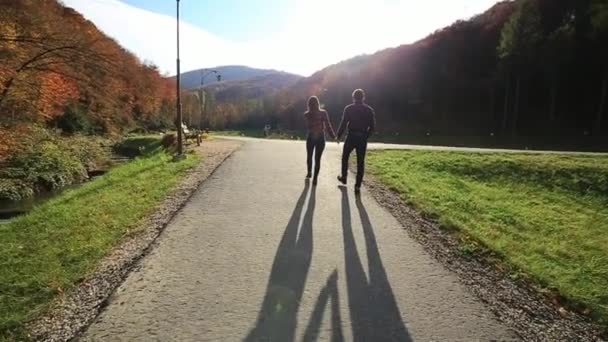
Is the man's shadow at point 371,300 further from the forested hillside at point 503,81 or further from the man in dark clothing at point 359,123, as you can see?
the forested hillside at point 503,81

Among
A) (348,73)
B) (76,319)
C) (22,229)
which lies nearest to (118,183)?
(22,229)

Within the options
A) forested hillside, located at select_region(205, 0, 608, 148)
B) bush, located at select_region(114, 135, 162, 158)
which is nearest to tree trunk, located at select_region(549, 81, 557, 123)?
forested hillside, located at select_region(205, 0, 608, 148)

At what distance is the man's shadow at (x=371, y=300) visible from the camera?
3.88m

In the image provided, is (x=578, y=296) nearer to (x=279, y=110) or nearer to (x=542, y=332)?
(x=542, y=332)

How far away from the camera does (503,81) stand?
134ft

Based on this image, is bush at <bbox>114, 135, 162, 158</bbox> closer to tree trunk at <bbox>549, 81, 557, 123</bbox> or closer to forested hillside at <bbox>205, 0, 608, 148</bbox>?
forested hillside at <bbox>205, 0, 608, 148</bbox>

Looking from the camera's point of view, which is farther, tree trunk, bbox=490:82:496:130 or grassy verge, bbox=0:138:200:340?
tree trunk, bbox=490:82:496:130

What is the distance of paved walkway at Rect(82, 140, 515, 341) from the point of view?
12.8 feet

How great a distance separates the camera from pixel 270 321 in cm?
401

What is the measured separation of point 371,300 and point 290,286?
868mm

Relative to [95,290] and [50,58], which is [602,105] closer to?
[50,58]

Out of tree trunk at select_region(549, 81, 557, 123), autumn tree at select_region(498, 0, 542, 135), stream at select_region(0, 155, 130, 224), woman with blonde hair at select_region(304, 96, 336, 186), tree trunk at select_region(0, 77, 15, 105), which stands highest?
autumn tree at select_region(498, 0, 542, 135)

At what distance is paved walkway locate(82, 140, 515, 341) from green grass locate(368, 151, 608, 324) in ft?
4.35

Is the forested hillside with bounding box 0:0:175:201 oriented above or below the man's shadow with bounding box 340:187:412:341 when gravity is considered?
above
